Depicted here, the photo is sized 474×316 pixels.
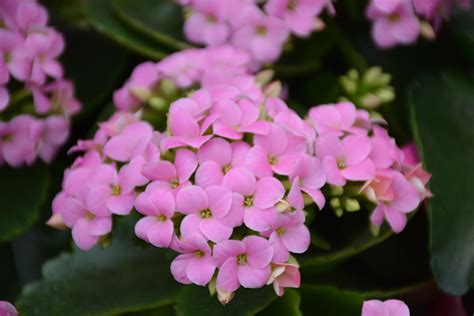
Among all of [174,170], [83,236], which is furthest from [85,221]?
[174,170]

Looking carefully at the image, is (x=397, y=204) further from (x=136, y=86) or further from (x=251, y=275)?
(x=136, y=86)

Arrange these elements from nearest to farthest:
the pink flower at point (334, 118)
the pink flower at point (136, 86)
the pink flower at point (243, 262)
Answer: the pink flower at point (243, 262) → the pink flower at point (334, 118) → the pink flower at point (136, 86)

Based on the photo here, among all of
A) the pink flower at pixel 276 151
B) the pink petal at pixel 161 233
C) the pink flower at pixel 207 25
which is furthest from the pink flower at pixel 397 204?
the pink flower at pixel 207 25

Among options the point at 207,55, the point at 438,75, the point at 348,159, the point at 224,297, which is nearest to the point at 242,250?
the point at 224,297

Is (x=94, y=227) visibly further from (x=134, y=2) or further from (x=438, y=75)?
(x=438, y=75)

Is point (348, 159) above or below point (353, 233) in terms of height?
above

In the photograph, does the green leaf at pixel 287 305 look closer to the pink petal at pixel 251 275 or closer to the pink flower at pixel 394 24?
the pink petal at pixel 251 275

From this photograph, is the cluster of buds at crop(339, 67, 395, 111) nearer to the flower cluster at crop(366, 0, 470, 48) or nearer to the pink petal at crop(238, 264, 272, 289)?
the flower cluster at crop(366, 0, 470, 48)
